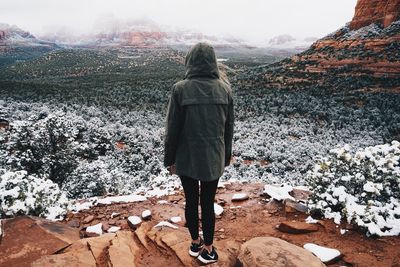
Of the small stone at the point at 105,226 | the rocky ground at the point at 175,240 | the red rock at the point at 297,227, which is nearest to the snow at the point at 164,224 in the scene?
the rocky ground at the point at 175,240

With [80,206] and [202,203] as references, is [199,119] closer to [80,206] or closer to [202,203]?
[202,203]

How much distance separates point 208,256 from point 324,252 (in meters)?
1.44

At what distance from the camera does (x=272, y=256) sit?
3.44 metres

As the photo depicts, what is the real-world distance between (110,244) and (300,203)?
129 inches

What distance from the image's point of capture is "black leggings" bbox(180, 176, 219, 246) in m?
3.26

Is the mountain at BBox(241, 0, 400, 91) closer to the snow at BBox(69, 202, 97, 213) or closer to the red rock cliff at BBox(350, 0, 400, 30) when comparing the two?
the red rock cliff at BBox(350, 0, 400, 30)

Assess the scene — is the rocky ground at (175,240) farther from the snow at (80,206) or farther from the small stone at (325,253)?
the snow at (80,206)

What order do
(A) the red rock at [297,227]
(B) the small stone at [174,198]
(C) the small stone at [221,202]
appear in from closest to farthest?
1. (A) the red rock at [297,227]
2. (C) the small stone at [221,202]
3. (B) the small stone at [174,198]

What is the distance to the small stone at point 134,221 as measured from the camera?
16.9 ft

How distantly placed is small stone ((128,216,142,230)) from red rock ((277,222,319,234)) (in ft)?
7.08

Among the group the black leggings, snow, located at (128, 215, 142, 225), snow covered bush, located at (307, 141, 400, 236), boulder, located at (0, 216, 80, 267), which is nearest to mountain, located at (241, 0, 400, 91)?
snow covered bush, located at (307, 141, 400, 236)

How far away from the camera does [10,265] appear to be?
11.2ft

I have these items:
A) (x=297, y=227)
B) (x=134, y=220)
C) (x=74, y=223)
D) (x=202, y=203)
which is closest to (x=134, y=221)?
(x=134, y=220)

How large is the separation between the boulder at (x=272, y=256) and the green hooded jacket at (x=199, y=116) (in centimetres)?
101
